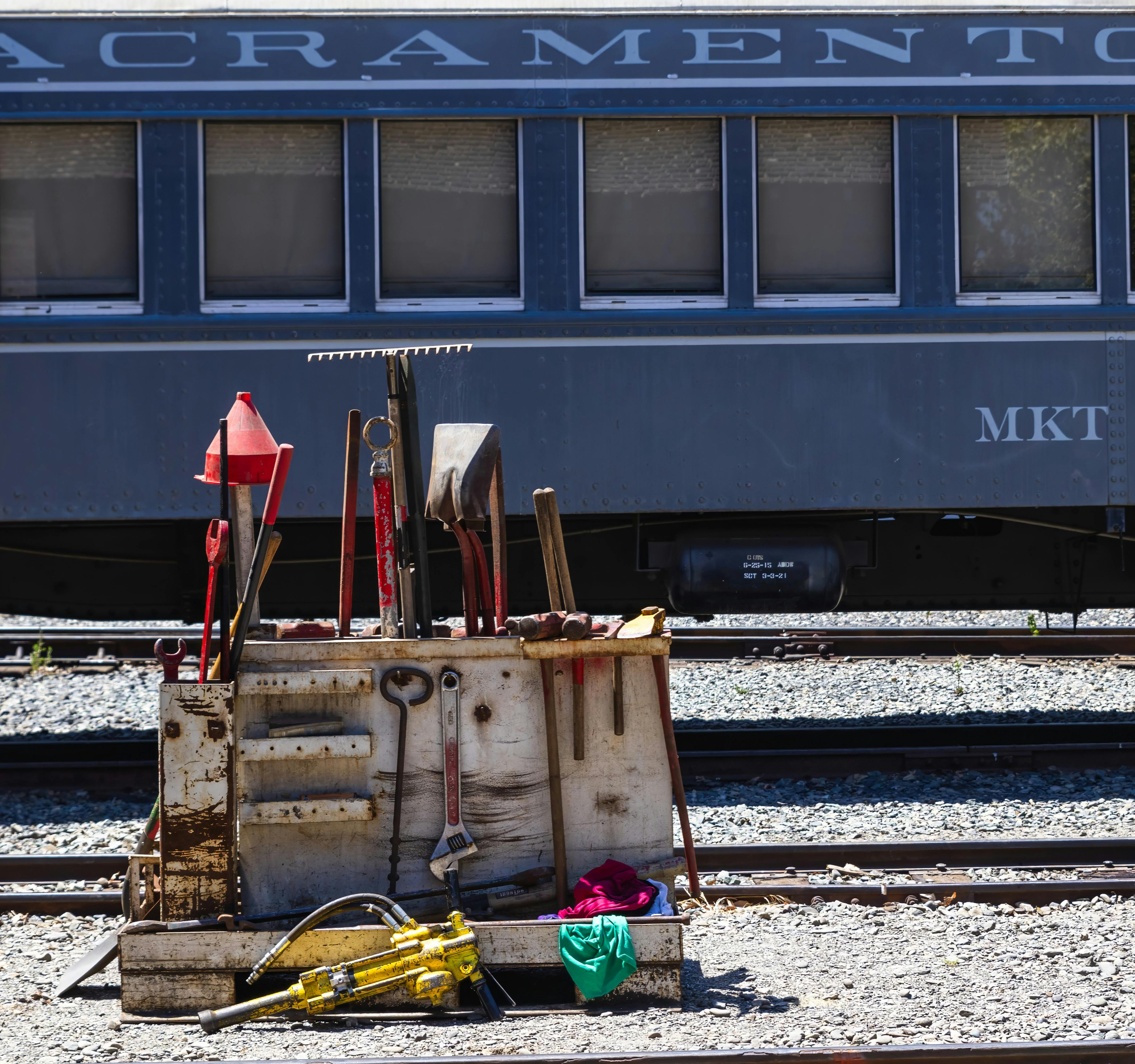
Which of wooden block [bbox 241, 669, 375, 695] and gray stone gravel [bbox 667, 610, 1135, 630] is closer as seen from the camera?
wooden block [bbox 241, 669, 375, 695]

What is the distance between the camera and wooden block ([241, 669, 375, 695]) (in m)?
3.66

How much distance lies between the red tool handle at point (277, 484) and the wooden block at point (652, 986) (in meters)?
1.60

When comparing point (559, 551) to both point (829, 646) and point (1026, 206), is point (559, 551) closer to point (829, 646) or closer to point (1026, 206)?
point (1026, 206)

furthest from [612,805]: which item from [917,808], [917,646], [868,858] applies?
[917,646]

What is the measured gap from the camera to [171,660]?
3.60 metres

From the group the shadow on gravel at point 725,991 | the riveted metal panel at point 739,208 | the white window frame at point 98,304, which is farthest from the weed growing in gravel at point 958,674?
the white window frame at point 98,304

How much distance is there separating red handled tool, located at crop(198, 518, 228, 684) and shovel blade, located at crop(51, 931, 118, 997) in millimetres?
812

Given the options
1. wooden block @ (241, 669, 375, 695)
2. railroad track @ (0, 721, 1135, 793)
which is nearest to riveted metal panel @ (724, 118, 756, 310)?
railroad track @ (0, 721, 1135, 793)

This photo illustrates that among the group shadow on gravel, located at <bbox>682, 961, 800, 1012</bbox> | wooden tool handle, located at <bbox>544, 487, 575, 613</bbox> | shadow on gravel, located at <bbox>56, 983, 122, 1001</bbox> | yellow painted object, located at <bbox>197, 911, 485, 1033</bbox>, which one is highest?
wooden tool handle, located at <bbox>544, 487, 575, 613</bbox>

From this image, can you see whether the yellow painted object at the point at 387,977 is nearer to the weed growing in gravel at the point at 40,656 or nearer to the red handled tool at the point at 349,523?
the red handled tool at the point at 349,523

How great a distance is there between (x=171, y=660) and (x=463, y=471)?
3.34 ft

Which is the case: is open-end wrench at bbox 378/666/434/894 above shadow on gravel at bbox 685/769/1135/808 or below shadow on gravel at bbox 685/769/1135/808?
above

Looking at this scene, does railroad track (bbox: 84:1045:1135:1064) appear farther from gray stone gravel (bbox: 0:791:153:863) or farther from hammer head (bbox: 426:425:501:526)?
gray stone gravel (bbox: 0:791:153:863)

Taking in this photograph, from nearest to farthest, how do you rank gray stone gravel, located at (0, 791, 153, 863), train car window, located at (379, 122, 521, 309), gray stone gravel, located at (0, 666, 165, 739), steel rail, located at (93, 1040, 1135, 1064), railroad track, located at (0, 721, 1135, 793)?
Answer: 1. steel rail, located at (93, 1040, 1135, 1064)
2. gray stone gravel, located at (0, 791, 153, 863)
3. train car window, located at (379, 122, 521, 309)
4. railroad track, located at (0, 721, 1135, 793)
5. gray stone gravel, located at (0, 666, 165, 739)
